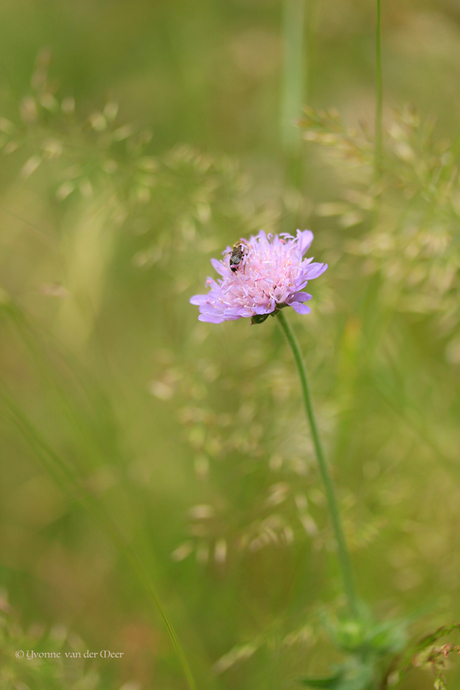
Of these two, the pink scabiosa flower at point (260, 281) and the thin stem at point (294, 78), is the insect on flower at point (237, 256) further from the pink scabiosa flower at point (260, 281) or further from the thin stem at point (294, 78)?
the thin stem at point (294, 78)

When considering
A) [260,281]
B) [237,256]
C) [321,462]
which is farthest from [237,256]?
[321,462]

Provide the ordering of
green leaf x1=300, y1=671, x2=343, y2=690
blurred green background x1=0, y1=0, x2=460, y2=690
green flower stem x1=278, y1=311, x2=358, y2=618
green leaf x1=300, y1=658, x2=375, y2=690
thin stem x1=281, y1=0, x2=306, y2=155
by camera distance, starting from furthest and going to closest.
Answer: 1. thin stem x1=281, y1=0, x2=306, y2=155
2. blurred green background x1=0, y1=0, x2=460, y2=690
3. green leaf x1=300, y1=658, x2=375, y2=690
4. green leaf x1=300, y1=671, x2=343, y2=690
5. green flower stem x1=278, y1=311, x2=358, y2=618

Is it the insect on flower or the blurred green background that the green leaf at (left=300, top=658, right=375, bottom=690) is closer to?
the blurred green background

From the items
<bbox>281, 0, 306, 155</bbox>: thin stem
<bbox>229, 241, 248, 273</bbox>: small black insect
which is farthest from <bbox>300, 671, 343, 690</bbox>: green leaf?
<bbox>281, 0, 306, 155</bbox>: thin stem

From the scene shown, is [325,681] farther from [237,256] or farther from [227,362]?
[237,256]

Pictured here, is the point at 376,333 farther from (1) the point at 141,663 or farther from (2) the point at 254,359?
(1) the point at 141,663

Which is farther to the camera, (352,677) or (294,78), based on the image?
(294,78)

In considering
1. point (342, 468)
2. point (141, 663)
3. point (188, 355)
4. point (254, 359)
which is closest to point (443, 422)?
point (342, 468)
